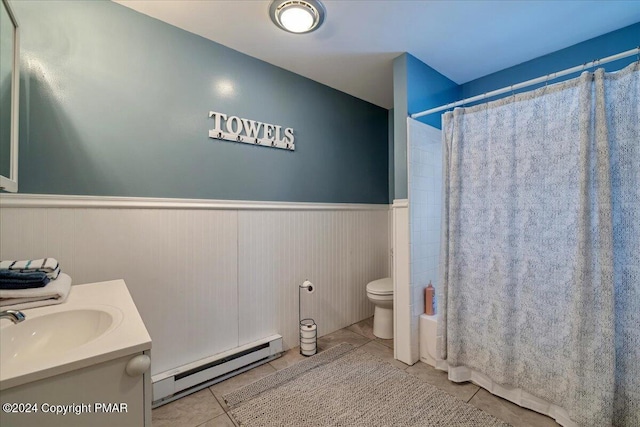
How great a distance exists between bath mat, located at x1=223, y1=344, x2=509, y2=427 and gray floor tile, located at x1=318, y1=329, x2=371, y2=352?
12.3 inches

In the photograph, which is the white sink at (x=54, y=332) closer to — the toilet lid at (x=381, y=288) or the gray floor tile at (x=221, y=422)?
the gray floor tile at (x=221, y=422)

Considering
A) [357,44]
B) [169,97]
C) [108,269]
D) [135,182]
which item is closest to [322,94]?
[357,44]

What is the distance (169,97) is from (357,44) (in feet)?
4.37

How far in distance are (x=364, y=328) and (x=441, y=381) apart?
Result: 2.95ft

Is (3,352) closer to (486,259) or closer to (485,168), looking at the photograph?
(486,259)

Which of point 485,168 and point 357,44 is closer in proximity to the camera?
point 485,168

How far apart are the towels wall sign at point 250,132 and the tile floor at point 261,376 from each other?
165 cm

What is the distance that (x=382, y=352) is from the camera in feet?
7.15

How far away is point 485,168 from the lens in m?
1.71

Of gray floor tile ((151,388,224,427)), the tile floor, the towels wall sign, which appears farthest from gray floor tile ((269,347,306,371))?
the towels wall sign

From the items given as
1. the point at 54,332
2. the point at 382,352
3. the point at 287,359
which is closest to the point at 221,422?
the point at 287,359

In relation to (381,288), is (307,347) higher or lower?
lower

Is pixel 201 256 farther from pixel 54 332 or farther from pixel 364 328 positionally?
pixel 364 328

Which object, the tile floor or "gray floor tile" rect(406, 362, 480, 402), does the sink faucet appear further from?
"gray floor tile" rect(406, 362, 480, 402)
